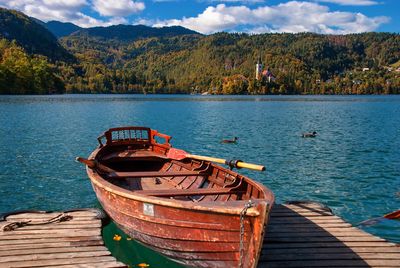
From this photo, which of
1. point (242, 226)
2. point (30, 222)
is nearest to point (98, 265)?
point (242, 226)

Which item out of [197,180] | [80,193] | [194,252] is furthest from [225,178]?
[80,193]

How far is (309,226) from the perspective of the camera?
1159 cm

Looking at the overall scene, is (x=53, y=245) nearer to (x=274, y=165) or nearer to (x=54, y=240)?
(x=54, y=240)

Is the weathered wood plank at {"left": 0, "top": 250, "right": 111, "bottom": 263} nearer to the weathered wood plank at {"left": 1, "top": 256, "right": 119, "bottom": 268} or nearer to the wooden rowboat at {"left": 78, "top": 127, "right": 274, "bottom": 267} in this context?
the weathered wood plank at {"left": 1, "top": 256, "right": 119, "bottom": 268}

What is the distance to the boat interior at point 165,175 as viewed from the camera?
11.6 m

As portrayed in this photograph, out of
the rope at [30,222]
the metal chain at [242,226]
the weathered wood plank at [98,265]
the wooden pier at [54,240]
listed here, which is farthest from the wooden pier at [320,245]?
the rope at [30,222]

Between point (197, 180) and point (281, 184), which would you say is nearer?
point (197, 180)

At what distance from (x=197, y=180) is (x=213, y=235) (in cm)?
572

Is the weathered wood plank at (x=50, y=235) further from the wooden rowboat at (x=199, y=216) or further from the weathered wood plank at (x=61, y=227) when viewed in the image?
the wooden rowboat at (x=199, y=216)

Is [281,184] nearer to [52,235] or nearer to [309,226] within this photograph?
[309,226]

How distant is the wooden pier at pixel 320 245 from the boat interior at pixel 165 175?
4.70ft

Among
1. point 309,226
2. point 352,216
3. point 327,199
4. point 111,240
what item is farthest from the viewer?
point 327,199

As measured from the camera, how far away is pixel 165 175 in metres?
14.2

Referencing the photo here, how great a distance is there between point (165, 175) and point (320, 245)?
6.16 m
